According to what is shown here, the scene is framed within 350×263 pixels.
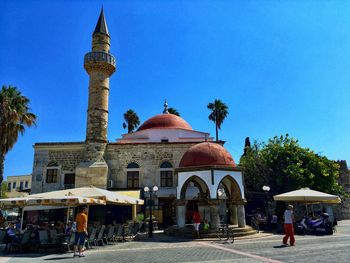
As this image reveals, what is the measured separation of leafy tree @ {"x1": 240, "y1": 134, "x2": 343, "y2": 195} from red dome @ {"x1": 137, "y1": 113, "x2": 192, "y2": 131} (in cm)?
890

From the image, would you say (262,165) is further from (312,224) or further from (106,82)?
(106,82)

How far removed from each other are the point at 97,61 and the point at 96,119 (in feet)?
14.6

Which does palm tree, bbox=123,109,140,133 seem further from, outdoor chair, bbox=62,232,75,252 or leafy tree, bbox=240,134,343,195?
outdoor chair, bbox=62,232,75,252

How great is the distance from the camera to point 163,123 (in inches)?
1185

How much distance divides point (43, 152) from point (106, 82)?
7751 mm

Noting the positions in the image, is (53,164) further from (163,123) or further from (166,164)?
(163,123)

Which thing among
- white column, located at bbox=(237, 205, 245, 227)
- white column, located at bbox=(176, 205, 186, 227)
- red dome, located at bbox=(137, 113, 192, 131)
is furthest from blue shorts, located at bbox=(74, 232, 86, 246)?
red dome, located at bbox=(137, 113, 192, 131)

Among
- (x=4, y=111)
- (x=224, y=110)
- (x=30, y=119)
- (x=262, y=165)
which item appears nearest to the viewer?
(x=4, y=111)

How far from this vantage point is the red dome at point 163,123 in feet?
98.2

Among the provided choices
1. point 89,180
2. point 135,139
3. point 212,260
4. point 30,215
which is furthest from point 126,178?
point 212,260

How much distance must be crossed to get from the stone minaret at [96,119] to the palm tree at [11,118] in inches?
172

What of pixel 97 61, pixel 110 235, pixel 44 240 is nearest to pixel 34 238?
pixel 44 240

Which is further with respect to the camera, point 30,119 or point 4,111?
point 30,119

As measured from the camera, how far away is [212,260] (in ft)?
26.7
